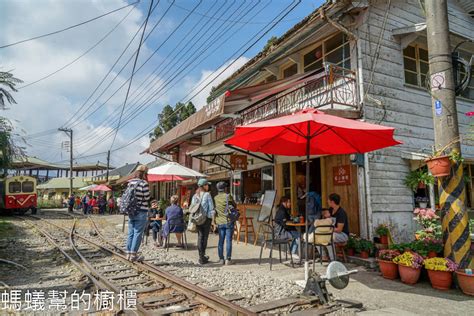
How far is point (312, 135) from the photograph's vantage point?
532 centimetres

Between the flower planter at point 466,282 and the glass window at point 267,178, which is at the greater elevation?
the glass window at point 267,178

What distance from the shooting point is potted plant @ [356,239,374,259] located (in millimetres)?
7016

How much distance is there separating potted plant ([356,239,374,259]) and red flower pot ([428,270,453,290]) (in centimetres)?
170

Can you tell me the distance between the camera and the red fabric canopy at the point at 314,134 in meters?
4.57

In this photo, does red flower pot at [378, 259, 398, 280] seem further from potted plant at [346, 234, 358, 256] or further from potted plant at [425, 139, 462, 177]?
potted plant at [425, 139, 462, 177]

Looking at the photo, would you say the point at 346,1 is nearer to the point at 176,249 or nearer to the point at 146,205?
the point at 146,205

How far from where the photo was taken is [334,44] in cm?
918

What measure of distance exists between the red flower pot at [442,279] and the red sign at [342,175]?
Result: 9.85 ft

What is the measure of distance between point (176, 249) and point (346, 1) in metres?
7.58

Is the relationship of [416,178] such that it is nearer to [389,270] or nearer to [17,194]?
[389,270]

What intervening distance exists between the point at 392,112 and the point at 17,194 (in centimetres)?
2719

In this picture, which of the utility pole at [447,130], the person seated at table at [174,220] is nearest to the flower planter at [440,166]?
the utility pole at [447,130]

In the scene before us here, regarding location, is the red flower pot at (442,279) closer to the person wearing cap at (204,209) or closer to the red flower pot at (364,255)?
the red flower pot at (364,255)

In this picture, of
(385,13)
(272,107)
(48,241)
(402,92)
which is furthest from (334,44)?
(48,241)
